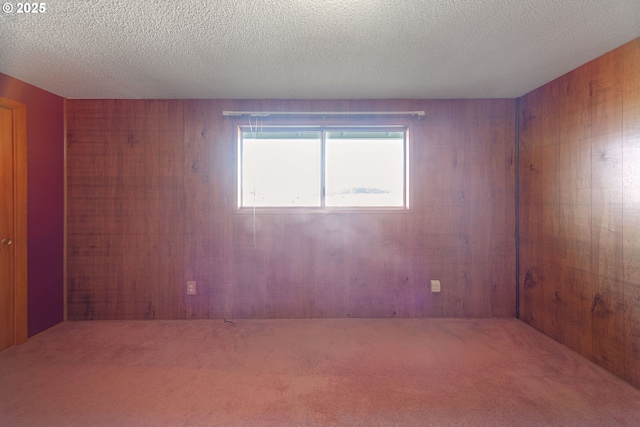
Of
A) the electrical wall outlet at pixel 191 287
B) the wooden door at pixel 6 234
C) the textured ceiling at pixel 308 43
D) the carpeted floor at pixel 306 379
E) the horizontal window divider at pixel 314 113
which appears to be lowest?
the carpeted floor at pixel 306 379

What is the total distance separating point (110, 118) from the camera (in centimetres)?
272

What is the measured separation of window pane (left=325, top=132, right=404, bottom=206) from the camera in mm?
2850

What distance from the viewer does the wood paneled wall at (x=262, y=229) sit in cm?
273

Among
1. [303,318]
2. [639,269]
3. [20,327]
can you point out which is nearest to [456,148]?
[639,269]

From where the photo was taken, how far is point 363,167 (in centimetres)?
286

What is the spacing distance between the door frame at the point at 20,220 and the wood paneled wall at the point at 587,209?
4578mm

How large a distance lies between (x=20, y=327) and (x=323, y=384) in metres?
2.63

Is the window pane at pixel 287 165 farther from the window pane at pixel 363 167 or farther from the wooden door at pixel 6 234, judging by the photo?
the wooden door at pixel 6 234

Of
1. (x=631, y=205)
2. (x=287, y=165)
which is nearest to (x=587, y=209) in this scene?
(x=631, y=205)

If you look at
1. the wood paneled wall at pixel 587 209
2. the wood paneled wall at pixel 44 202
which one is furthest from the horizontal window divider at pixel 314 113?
the wood paneled wall at pixel 44 202

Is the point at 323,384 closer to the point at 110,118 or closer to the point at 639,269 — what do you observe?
the point at 639,269

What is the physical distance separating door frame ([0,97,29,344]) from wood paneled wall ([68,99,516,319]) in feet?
1.34

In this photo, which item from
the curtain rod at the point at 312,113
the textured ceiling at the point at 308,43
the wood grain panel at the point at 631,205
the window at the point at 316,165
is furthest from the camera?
the window at the point at 316,165

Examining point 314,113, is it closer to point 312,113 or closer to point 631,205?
point 312,113
